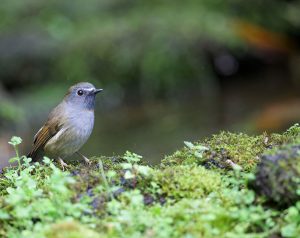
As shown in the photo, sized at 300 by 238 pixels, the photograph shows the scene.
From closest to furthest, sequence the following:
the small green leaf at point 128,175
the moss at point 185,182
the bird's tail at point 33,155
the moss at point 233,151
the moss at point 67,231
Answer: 1. the moss at point 67,231
2. the small green leaf at point 128,175
3. the moss at point 185,182
4. the moss at point 233,151
5. the bird's tail at point 33,155

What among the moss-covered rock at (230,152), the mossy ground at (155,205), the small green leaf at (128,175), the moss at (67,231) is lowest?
the moss at (67,231)

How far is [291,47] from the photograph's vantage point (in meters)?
18.6

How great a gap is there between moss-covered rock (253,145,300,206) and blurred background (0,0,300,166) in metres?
9.13

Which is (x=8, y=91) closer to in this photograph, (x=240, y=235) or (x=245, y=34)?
(x=245, y=34)

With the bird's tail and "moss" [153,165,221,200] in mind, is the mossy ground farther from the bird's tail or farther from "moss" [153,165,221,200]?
the bird's tail

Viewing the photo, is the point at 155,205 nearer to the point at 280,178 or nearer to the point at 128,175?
the point at 128,175

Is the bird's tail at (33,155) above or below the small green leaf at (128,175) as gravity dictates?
above

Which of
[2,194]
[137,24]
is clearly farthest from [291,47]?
[2,194]

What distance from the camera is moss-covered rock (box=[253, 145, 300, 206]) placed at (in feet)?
12.6

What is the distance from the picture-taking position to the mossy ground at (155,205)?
3.73 metres

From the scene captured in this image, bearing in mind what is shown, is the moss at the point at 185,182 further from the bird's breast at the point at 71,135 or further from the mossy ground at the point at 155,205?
the bird's breast at the point at 71,135

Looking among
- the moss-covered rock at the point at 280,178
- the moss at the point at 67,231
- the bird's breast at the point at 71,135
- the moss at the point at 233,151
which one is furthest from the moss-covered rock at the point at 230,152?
the bird's breast at the point at 71,135

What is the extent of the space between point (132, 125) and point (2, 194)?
984 centimetres

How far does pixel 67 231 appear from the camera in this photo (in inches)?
139
